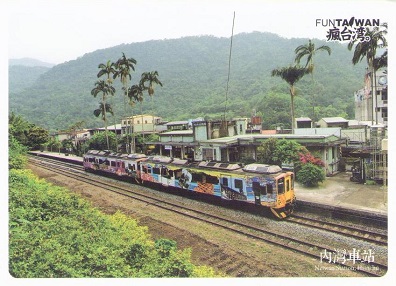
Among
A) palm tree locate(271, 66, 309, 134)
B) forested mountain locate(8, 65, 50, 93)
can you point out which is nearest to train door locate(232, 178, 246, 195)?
palm tree locate(271, 66, 309, 134)

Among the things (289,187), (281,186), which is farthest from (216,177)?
(289,187)

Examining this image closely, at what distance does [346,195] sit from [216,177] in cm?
550

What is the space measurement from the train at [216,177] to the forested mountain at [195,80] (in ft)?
9.66

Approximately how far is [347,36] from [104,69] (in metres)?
10.0

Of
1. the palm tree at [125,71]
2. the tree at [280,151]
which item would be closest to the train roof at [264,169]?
the tree at [280,151]

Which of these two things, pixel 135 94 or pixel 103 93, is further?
pixel 135 94

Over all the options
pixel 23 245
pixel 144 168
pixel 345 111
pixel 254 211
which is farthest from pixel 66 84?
pixel 345 111

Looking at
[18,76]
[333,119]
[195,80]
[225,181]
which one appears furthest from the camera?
[333,119]

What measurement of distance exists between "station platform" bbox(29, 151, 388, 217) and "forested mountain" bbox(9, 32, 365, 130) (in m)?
3.78

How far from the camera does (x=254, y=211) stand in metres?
11.7

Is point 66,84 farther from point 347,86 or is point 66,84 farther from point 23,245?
point 347,86

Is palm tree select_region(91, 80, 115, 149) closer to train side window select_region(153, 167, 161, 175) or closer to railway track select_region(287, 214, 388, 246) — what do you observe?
train side window select_region(153, 167, 161, 175)

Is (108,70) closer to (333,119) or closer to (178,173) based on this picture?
(178,173)

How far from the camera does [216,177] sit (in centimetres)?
1280
